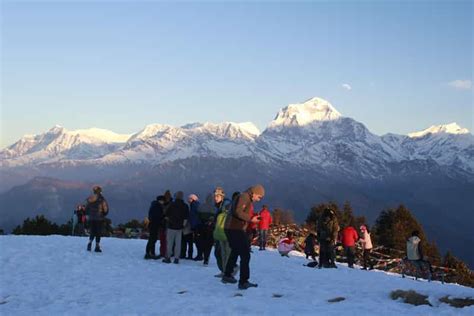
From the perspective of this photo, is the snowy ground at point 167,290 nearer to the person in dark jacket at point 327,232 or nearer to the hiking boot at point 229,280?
the hiking boot at point 229,280

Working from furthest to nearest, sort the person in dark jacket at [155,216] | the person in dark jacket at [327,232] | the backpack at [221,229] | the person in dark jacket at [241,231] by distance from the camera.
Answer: the person in dark jacket at [327,232]
the person in dark jacket at [155,216]
the backpack at [221,229]
the person in dark jacket at [241,231]

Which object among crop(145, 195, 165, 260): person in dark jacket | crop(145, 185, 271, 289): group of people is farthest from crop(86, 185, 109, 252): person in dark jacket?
crop(145, 185, 271, 289): group of people

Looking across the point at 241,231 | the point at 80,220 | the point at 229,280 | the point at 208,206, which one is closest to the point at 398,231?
the point at 80,220

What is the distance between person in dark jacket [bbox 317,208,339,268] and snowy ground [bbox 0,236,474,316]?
1.43 metres

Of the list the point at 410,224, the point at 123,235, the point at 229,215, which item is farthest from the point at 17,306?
the point at 410,224

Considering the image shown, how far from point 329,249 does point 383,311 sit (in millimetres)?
9337

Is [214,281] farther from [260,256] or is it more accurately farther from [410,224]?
[410,224]

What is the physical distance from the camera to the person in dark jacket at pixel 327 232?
743 inches

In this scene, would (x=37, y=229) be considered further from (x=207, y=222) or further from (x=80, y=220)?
(x=207, y=222)

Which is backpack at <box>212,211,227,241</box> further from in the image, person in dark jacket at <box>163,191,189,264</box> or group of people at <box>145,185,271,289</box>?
person in dark jacket at <box>163,191,189,264</box>

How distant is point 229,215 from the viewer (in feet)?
41.8

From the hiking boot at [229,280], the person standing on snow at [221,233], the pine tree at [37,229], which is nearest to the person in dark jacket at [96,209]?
the person standing on snow at [221,233]

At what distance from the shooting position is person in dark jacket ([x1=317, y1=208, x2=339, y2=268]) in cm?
1888

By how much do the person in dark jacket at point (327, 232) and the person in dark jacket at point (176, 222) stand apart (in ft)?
16.1
